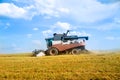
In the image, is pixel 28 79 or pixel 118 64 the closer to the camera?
pixel 28 79

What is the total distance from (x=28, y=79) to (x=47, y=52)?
23538 millimetres

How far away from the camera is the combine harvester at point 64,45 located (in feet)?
135

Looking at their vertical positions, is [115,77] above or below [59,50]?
below

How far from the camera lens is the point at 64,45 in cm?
4172

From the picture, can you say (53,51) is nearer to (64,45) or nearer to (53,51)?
(53,51)

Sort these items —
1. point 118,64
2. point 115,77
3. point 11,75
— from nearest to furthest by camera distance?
point 115,77
point 11,75
point 118,64

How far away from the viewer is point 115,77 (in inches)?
666

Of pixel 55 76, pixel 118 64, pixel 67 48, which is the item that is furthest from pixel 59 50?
pixel 55 76

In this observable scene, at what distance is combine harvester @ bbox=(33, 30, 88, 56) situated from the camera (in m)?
41.3

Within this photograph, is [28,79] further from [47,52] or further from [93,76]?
[47,52]

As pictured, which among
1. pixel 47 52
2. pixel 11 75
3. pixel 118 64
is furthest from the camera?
pixel 47 52

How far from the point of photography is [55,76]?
1792 cm

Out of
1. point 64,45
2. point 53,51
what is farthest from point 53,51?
point 64,45

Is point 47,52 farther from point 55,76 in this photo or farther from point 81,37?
point 55,76
